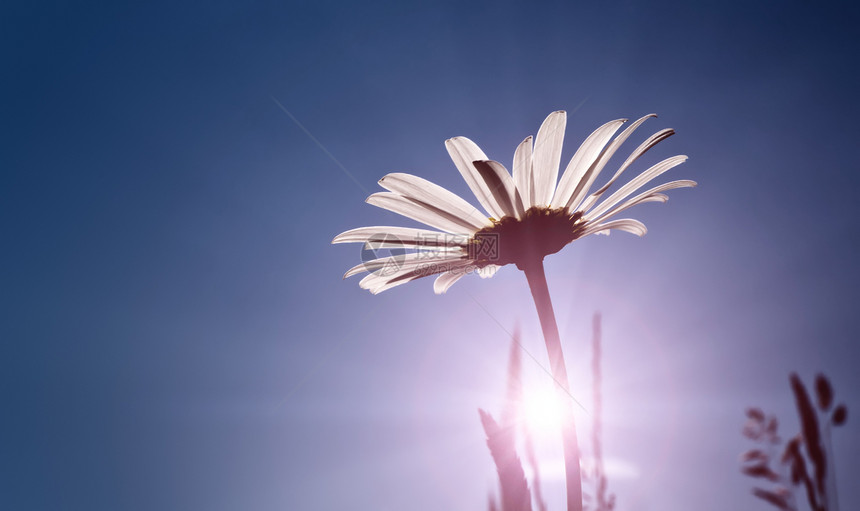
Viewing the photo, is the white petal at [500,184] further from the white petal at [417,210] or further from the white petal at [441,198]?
the white petal at [417,210]

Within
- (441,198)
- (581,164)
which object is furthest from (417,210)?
(581,164)

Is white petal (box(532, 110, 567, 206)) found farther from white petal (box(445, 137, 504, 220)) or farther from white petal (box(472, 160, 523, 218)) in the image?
white petal (box(445, 137, 504, 220))

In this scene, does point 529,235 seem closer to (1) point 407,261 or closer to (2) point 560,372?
(1) point 407,261

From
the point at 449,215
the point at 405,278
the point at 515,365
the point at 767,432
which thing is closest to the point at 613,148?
the point at 449,215

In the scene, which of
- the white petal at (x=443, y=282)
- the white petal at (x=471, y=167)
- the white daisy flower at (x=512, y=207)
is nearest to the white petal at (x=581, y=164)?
the white daisy flower at (x=512, y=207)

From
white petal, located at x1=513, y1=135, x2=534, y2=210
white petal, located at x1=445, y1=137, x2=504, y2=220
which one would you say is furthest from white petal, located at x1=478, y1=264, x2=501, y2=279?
white petal, located at x1=513, y1=135, x2=534, y2=210
